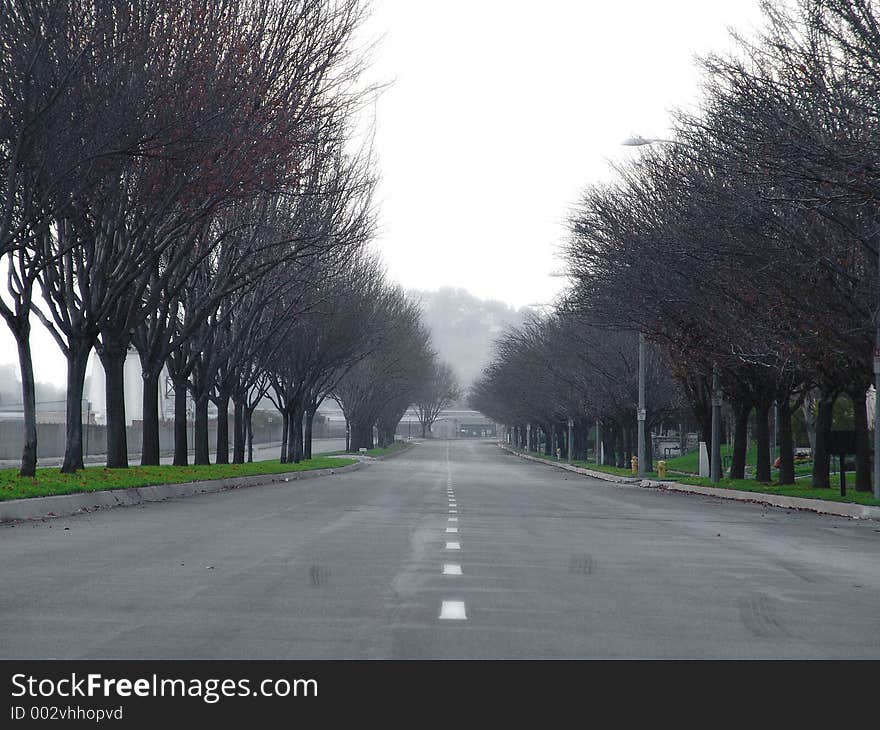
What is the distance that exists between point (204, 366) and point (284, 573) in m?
35.0

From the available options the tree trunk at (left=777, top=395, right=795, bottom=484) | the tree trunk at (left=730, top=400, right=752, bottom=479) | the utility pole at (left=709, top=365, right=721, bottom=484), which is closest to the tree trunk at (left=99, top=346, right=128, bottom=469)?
the utility pole at (left=709, top=365, right=721, bottom=484)

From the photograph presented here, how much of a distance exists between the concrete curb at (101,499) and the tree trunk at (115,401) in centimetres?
258

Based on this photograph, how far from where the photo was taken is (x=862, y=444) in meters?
33.8

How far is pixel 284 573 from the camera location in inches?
515

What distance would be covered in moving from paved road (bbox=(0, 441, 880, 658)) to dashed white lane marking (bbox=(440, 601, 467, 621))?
29 mm

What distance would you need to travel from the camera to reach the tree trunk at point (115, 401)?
118 ft

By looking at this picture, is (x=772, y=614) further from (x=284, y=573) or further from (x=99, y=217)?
(x=99, y=217)

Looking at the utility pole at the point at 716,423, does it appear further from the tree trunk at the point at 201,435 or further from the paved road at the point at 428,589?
the paved road at the point at 428,589

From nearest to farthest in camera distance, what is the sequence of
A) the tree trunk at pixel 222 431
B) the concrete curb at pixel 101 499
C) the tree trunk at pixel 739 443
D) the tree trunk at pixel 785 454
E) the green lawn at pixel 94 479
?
the concrete curb at pixel 101 499 → the green lawn at pixel 94 479 → the tree trunk at pixel 785 454 → the tree trunk at pixel 739 443 → the tree trunk at pixel 222 431

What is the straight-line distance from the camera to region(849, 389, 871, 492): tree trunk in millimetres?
33812

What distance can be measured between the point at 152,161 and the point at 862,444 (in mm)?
18220

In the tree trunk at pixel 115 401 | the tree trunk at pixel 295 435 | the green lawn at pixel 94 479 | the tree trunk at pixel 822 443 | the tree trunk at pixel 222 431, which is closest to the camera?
the green lawn at pixel 94 479

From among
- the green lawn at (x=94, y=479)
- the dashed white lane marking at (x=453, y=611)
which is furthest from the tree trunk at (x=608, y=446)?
the dashed white lane marking at (x=453, y=611)
